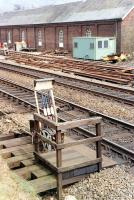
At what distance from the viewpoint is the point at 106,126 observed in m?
12.2

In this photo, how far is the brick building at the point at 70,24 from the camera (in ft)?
121

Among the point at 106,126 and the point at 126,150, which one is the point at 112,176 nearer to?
the point at 126,150

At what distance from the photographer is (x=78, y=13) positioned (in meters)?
43.8

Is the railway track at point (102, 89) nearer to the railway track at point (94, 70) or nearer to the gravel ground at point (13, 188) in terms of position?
the railway track at point (94, 70)

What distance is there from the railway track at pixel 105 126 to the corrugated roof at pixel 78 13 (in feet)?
72.3

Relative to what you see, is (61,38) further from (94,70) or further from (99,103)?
(99,103)

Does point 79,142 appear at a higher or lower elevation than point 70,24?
lower

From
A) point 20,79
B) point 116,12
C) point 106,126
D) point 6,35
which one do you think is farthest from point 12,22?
point 106,126

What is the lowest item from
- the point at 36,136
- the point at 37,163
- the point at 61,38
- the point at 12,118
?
the point at 37,163

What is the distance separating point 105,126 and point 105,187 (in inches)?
180

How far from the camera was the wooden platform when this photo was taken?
7729 mm

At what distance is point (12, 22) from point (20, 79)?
34.7 meters

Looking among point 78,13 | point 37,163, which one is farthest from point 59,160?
point 78,13

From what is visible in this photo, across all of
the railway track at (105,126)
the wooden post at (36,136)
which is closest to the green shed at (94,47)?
the railway track at (105,126)
